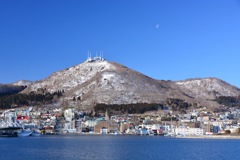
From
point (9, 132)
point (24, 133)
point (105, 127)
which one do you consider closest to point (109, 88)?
point (105, 127)

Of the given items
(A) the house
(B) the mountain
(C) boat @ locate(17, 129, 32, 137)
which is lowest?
(C) boat @ locate(17, 129, 32, 137)

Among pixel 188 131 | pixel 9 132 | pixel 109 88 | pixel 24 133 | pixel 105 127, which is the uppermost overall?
pixel 109 88

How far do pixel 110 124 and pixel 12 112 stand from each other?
40179 mm

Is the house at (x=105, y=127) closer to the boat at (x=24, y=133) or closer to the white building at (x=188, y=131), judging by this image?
the white building at (x=188, y=131)

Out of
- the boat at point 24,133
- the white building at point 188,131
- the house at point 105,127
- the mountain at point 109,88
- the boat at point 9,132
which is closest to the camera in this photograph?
the boat at point 9,132

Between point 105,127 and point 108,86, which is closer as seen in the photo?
point 105,127

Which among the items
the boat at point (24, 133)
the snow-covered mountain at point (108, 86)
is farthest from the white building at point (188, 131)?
the boat at point (24, 133)

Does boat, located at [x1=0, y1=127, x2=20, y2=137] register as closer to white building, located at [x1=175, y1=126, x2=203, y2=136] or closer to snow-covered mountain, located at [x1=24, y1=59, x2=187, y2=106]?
white building, located at [x1=175, y1=126, x2=203, y2=136]

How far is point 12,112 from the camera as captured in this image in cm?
15925

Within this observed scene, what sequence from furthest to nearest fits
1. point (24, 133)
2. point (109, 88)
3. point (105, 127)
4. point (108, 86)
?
point (108, 86) → point (109, 88) → point (105, 127) → point (24, 133)

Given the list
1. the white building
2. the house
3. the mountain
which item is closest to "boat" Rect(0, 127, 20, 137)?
the house

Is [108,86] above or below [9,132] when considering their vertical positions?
above

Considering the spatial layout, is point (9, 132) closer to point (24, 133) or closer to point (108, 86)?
point (24, 133)

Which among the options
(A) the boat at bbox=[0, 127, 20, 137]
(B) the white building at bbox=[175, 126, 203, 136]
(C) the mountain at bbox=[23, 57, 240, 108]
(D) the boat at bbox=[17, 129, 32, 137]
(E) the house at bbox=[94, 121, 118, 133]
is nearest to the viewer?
(A) the boat at bbox=[0, 127, 20, 137]
